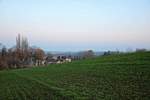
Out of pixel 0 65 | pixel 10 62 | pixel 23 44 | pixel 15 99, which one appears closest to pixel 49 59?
pixel 23 44

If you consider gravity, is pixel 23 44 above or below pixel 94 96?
above

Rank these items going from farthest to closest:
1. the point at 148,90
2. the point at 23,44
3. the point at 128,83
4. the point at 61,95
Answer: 1. the point at 23,44
2. the point at 128,83
3. the point at 61,95
4. the point at 148,90

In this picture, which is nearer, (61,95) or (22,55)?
(61,95)

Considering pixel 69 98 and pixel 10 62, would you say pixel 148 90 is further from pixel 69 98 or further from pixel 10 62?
pixel 10 62

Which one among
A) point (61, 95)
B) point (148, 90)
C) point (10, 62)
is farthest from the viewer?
point (10, 62)

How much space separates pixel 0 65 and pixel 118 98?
76439 mm

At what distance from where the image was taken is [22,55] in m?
105

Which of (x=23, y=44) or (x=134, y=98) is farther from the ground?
(x=23, y=44)

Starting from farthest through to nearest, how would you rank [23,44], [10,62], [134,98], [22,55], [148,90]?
[23,44] → [22,55] → [10,62] → [148,90] → [134,98]

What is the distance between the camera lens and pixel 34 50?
366 feet

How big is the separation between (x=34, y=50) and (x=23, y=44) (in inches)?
439

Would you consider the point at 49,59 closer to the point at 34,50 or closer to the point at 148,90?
the point at 34,50

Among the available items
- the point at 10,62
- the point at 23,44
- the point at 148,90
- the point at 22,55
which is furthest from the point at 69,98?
the point at 23,44

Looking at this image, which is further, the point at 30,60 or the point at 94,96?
the point at 30,60
